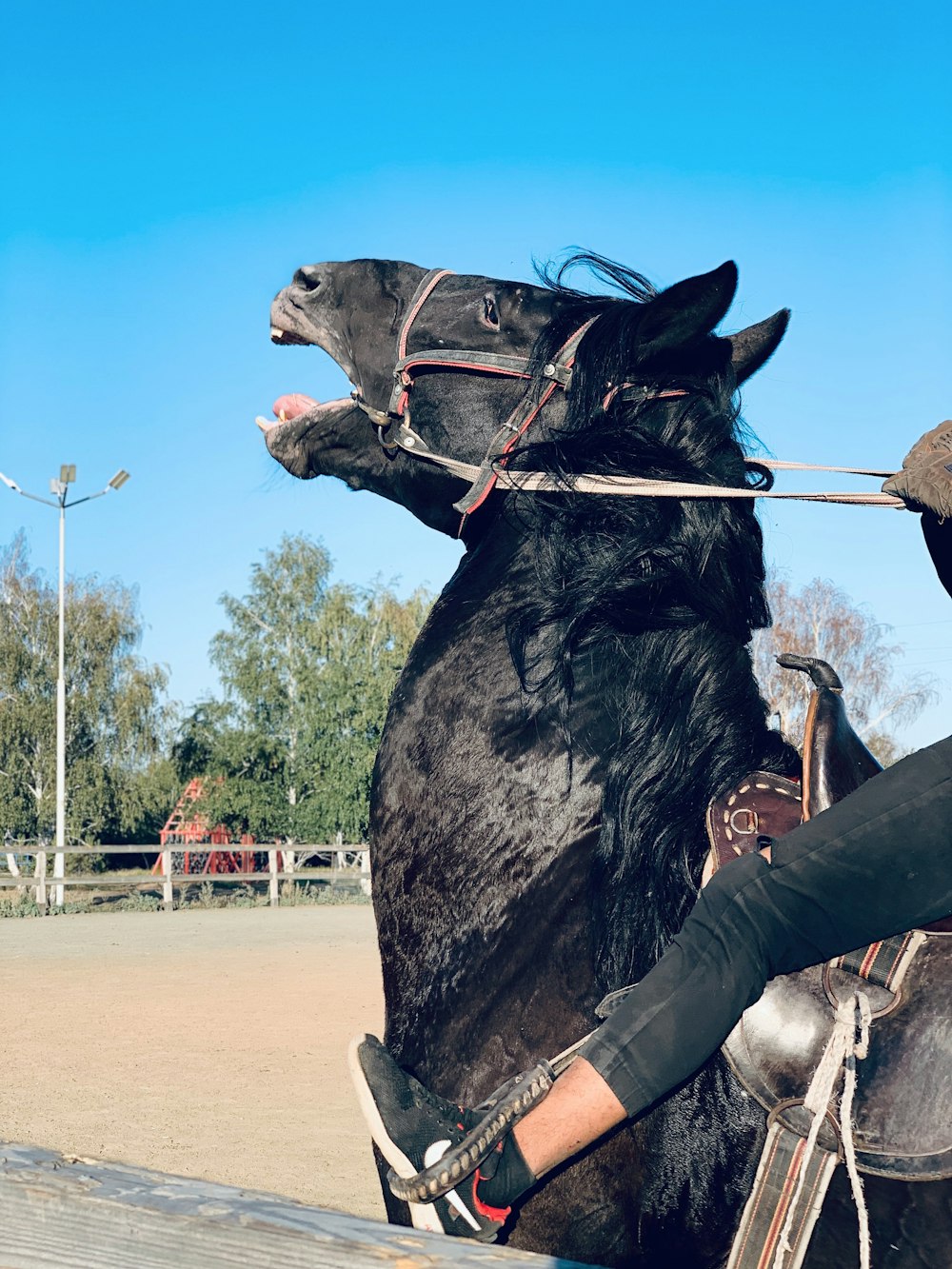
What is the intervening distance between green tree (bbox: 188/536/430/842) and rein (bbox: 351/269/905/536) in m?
31.7

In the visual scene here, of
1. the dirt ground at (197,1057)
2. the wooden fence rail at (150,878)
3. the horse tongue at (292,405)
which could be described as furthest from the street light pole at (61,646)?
the horse tongue at (292,405)

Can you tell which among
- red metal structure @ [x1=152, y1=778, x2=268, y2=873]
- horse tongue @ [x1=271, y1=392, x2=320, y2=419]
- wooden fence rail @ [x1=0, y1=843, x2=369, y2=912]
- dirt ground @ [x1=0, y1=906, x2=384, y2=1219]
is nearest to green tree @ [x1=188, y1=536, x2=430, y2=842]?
red metal structure @ [x1=152, y1=778, x2=268, y2=873]

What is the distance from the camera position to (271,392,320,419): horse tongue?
3.28m

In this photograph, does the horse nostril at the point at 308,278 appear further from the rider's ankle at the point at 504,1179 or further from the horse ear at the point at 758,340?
the rider's ankle at the point at 504,1179

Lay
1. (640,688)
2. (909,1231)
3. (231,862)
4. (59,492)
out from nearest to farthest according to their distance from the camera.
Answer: (909,1231) < (640,688) < (59,492) < (231,862)

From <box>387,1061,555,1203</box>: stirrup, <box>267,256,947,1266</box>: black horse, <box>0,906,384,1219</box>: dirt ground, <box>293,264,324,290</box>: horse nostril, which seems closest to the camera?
<box>387,1061,555,1203</box>: stirrup

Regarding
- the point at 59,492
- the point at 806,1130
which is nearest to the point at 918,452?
the point at 806,1130

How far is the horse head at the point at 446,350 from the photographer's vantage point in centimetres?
266

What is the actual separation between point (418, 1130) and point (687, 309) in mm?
1725

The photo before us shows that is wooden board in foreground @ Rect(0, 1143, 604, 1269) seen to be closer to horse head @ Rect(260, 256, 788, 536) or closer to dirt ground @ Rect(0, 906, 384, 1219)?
dirt ground @ Rect(0, 906, 384, 1219)

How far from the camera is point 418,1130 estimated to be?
198cm

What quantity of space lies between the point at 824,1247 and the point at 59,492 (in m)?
27.9

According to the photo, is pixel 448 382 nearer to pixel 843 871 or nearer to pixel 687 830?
pixel 687 830

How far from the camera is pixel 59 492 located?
1087 inches
